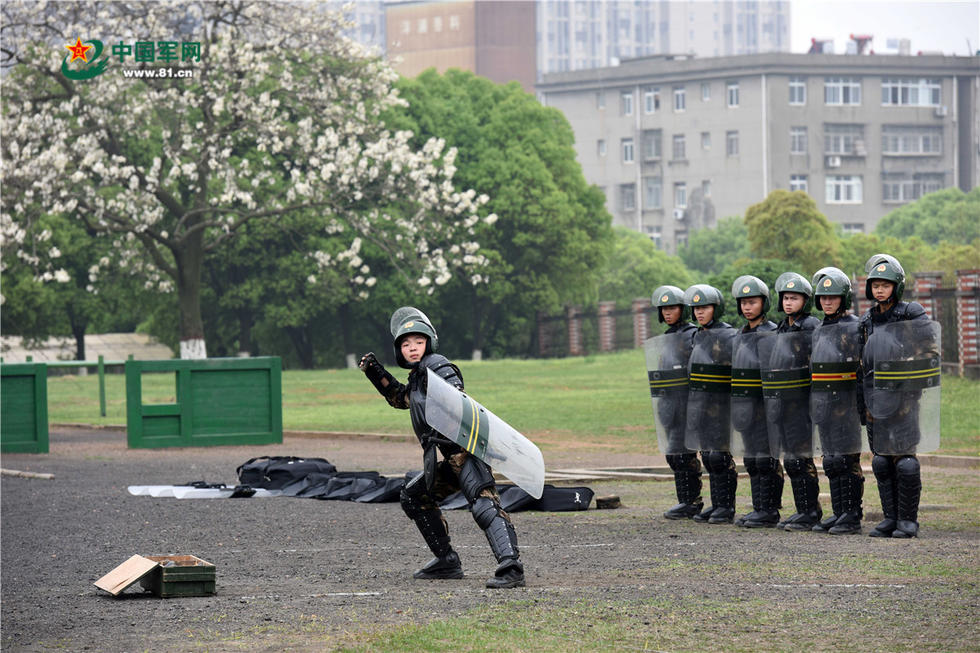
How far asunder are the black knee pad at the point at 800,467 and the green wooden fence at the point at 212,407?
40.9 ft

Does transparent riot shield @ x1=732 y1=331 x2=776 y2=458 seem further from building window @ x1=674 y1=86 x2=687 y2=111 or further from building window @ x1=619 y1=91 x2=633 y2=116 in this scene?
building window @ x1=619 y1=91 x2=633 y2=116

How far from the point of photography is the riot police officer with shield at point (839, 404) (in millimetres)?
11609

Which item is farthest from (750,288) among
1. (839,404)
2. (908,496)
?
(908,496)

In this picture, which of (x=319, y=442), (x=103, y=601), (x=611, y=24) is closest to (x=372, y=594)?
(x=103, y=601)

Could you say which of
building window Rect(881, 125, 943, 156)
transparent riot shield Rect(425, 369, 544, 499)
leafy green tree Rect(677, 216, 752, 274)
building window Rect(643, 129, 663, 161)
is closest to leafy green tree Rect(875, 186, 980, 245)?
leafy green tree Rect(677, 216, 752, 274)

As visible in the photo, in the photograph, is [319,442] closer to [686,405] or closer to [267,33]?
[686,405]

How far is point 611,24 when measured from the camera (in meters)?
197

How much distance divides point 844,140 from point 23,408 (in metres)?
91.1

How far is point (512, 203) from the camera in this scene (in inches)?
2293

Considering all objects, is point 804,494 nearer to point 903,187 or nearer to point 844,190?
point 844,190

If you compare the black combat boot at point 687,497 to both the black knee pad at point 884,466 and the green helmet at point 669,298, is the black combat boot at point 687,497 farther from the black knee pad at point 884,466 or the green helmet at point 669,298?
the black knee pad at point 884,466

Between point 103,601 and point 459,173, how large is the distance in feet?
165

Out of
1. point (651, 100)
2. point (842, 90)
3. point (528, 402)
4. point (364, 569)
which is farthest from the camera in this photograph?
point (651, 100)

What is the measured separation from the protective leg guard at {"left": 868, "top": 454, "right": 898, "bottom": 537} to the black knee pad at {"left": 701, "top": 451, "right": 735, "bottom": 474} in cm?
148
